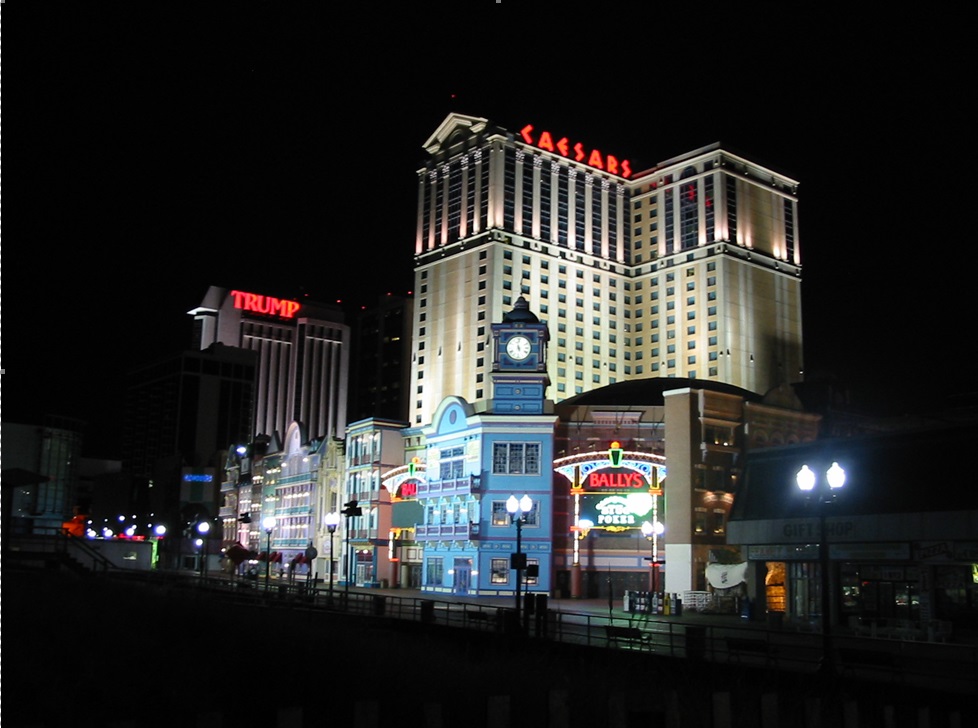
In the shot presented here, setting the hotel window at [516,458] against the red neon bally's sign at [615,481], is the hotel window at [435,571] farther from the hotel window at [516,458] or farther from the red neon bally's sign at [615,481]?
the red neon bally's sign at [615,481]

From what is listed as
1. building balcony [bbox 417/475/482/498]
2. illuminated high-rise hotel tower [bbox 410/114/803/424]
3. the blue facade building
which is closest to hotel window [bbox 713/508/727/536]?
the blue facade building

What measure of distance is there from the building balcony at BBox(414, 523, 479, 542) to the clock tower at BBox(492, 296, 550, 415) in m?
9.21

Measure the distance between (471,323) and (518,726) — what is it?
384 feet

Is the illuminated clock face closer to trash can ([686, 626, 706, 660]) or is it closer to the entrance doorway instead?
the entrance doorway

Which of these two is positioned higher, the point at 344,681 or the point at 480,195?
the point at 480,195

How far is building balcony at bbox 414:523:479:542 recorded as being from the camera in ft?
242

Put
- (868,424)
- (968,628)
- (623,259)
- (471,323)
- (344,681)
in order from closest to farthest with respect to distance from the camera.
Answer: (344,681) < (968,628) < (868,424) < (471,323) < (623,259)

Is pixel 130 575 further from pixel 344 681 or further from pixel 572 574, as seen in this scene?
pixel 344 681

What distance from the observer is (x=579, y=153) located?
14488 cm

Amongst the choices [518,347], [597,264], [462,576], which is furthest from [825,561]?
[597,264]

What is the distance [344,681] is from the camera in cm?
1864

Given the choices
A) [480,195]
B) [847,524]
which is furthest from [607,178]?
[847,524]

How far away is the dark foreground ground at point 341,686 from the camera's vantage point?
14734mm

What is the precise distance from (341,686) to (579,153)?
133 m
